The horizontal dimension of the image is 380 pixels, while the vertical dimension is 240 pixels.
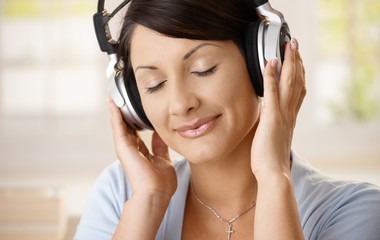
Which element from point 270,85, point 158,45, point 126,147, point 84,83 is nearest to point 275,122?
point 270,85

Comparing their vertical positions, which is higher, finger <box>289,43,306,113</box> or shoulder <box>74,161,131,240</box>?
finger <box>289,43,306,113</box>

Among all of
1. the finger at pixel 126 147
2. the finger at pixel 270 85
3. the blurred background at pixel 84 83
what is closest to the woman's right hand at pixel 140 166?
the finger at pixel 126 147

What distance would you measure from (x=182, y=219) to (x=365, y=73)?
3.65m

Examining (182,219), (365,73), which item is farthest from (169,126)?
(365,73)

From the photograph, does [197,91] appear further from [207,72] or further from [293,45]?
[293,45]

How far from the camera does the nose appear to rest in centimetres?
155

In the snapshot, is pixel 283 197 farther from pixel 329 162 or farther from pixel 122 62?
pixel 329 162

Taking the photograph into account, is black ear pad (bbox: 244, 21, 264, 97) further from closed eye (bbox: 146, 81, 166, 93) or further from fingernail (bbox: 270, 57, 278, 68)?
closed eye (bbox: 146, 81, 166, 93)

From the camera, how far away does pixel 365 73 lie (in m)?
5.18

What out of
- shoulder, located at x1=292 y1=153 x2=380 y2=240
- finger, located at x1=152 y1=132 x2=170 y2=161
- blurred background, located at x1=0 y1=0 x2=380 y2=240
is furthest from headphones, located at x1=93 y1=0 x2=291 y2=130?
blurred background, located at x1=0 y1=0 x2=380 y2=240

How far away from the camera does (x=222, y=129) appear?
5.23ft

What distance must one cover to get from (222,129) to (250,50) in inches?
7.1

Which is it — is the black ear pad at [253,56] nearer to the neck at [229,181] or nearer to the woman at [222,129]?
the woman at [222,129]

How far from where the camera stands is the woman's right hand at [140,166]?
1.72 meters
